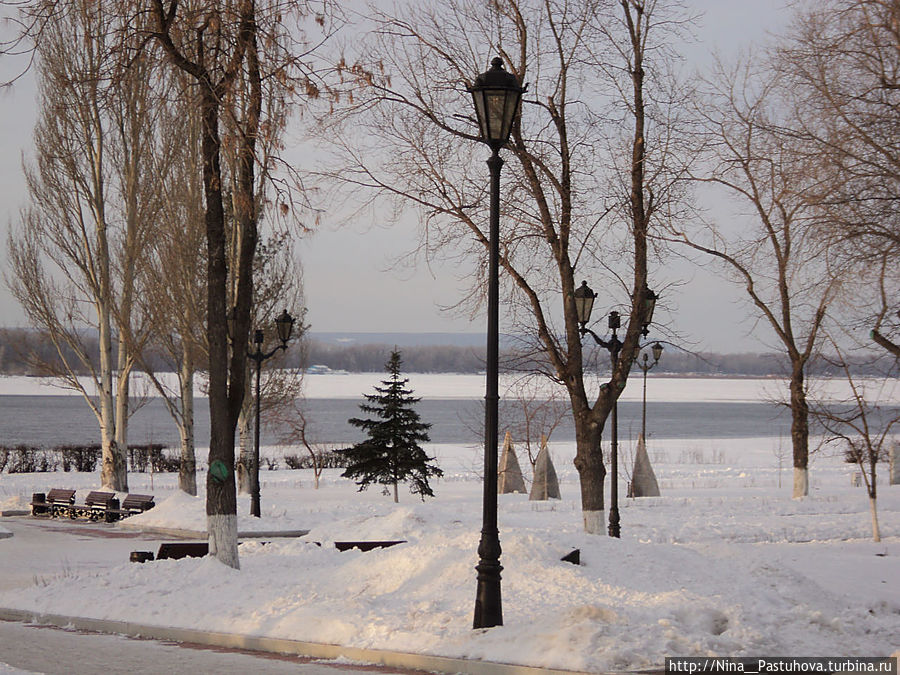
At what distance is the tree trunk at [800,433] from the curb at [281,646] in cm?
2345

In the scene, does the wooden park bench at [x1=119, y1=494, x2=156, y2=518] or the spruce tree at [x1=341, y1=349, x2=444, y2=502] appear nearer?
the wooden park bench at [x1=119, y1=494, x2=156, y2=518]

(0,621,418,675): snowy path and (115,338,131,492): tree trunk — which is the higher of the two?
(115,338,131,492): tree trunk

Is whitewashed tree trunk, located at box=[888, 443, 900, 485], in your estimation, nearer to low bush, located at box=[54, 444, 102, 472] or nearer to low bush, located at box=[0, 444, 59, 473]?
low bush, located at box=[54, 444, 102, 472]

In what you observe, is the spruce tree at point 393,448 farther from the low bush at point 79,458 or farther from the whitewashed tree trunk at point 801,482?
the low bush at point 79,458

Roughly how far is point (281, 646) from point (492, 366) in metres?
3.31

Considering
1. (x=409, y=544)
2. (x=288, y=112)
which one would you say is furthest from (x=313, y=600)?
(x=288, y=112)

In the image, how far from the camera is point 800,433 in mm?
30734

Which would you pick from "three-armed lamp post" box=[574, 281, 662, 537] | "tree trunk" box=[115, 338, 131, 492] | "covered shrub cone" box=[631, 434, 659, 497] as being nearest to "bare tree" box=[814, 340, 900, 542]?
"three-armed lamp post" box=[574, 281, 662, 537]

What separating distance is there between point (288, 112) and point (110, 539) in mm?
12397

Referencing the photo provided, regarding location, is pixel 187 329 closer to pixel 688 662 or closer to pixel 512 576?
pixel 512 576

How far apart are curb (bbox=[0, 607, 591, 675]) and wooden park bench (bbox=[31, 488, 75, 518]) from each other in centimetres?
1538

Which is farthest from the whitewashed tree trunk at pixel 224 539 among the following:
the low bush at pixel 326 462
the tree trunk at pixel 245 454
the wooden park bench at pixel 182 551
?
the low bush at pixel 326 462

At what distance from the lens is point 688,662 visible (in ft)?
26.3

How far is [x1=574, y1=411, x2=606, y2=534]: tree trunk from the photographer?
57.7ft
